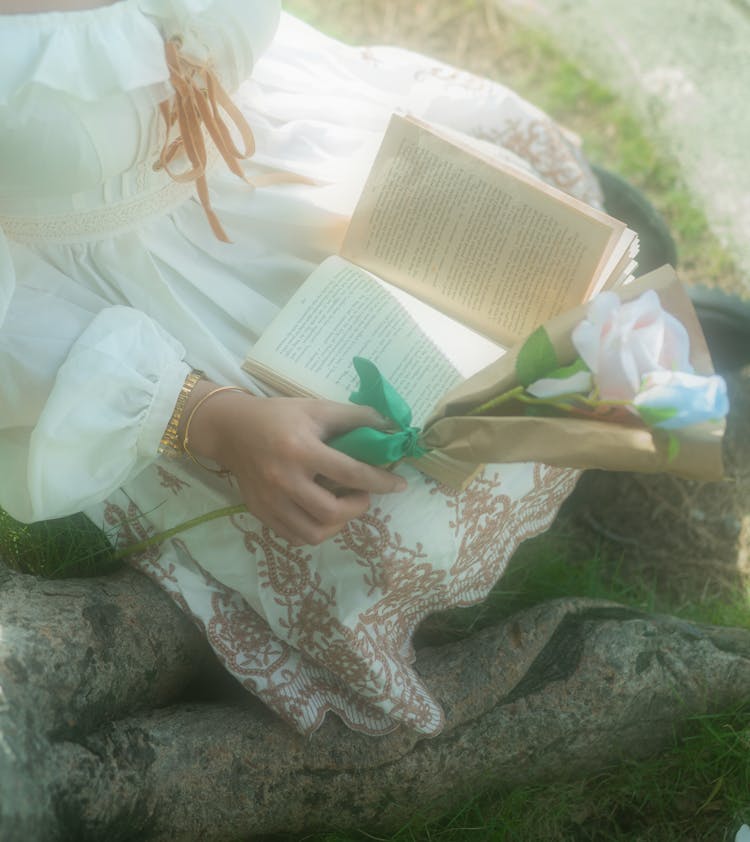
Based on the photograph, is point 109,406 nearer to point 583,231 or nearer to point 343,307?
point 343,307

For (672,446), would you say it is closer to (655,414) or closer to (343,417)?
(655,414)

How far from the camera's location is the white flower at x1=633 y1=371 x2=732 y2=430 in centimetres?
79

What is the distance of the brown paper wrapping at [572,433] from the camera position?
32.9 inches

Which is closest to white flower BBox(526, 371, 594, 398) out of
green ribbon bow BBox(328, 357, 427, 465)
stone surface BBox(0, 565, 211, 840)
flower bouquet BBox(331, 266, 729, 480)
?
flower bouquet BBox(331, 266, 729, 480)

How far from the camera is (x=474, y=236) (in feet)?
3.86

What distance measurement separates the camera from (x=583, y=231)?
112 centimetres

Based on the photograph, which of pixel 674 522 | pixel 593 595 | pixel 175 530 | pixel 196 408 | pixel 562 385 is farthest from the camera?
pixel 674 522

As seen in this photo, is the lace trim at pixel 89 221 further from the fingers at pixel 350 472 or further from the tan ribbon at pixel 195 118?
the fingers at pixel 350 472

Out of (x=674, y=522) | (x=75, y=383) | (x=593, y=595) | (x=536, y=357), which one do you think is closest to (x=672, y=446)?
(x=536, y=357)

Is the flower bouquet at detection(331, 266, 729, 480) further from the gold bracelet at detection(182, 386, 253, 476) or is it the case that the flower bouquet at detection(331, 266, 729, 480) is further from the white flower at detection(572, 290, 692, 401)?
the gold bracelet at detection(182, 386, 253, 476)

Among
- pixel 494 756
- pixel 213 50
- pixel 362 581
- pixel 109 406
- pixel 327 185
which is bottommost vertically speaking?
pixel 494 756

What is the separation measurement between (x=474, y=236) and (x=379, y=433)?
1.09 ft

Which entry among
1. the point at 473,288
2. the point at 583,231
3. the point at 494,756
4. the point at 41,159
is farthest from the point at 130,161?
the point at 494,756

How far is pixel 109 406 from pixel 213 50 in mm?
444
